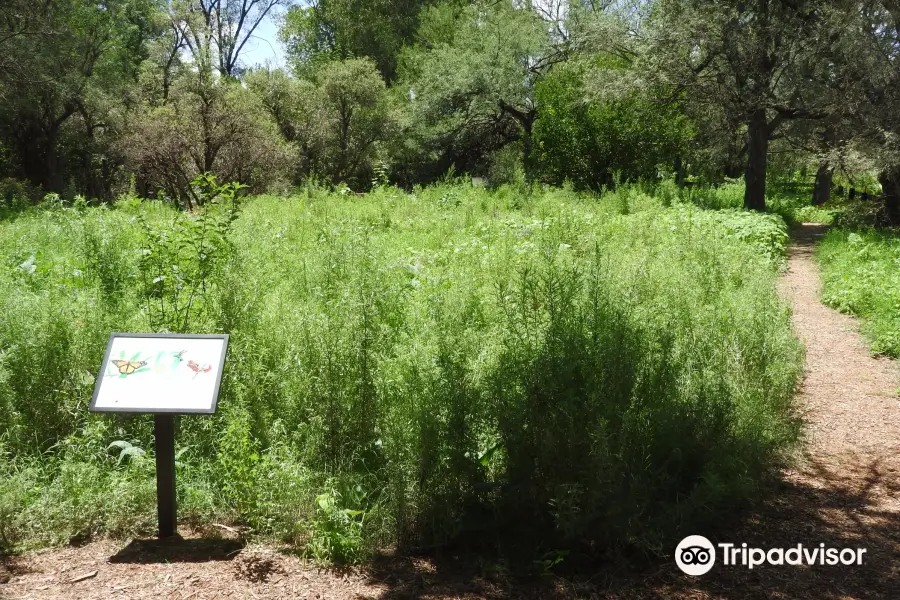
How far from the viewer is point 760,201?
56.7ft

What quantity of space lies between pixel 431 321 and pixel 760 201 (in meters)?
15.4

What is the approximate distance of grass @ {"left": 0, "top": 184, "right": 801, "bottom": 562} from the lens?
3.62 meters

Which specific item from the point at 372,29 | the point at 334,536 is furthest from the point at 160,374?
the point at 372,29

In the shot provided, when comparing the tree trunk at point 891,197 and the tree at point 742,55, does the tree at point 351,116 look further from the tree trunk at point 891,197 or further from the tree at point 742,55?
the tree trunk at point 891,197

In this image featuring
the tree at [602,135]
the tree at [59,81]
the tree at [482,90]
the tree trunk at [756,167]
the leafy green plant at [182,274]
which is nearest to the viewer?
the leafy green plant at [182,274]

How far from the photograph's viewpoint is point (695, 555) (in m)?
3.54

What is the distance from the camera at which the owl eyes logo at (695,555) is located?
11.4ft

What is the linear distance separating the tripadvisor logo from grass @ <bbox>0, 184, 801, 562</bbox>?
13 cm

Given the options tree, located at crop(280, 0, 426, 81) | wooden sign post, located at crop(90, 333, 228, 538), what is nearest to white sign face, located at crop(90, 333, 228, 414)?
wooden sign post, located at crop(90, 333, 228, 538)

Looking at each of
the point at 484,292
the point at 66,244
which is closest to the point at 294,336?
the point at 484,292

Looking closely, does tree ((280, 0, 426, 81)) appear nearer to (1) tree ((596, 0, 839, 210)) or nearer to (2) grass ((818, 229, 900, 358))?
(1) tree ((596, 0, 839, 210))

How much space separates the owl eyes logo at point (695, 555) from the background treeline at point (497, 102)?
11849 millimetres

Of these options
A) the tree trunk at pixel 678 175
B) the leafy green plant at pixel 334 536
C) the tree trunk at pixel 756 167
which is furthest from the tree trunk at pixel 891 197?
the leafy green plant at pixel 334 536

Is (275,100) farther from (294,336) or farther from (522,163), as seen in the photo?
(294,336)
